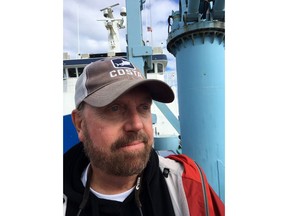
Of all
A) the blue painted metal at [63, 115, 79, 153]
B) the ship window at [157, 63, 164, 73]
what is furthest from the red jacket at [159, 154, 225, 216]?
the ship window at [157, 63, 164, 73]

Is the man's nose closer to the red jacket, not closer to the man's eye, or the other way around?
the man's eye

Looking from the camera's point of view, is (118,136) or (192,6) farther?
(192,6)

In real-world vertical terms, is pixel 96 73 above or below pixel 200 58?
below

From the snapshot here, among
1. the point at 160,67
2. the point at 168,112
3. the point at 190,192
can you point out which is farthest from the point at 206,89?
the point at 160,67

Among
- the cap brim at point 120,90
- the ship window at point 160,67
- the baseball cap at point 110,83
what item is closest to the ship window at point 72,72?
the ship window at point 160,67

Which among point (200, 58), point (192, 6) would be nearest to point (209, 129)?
point (200, 58)

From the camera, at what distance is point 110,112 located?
64 centimetres

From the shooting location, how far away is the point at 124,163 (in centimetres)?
64

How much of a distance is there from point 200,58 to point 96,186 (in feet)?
5.33

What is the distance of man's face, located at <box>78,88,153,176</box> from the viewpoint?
2.05 feet

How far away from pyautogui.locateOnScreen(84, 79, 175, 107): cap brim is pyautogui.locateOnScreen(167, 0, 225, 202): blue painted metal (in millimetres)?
1291

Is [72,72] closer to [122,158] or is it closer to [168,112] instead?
[168,112]

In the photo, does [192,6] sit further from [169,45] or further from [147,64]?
[147,64]
